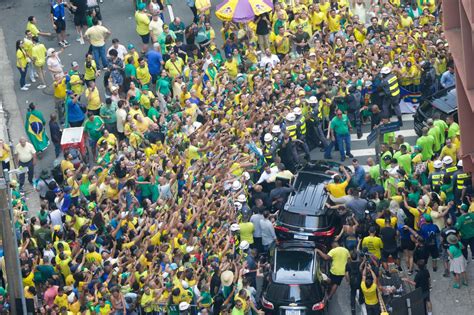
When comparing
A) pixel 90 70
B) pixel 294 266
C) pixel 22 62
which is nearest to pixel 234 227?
pixel 294 266

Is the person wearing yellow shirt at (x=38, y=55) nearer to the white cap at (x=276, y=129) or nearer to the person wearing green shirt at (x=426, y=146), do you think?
the white cap at (x=276, y=129)

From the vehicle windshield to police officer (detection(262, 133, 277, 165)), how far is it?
437 cm

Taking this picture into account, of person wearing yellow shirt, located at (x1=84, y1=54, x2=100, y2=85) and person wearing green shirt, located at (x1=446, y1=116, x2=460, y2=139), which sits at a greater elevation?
person wearing yellow shirt, located at (x1=84, y1=54, x2=100, y2=85)

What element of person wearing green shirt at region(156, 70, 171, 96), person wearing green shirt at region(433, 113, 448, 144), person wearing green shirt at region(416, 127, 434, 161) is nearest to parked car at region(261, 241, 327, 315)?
person wearing green shirt at region(416, 127, 434, 161)

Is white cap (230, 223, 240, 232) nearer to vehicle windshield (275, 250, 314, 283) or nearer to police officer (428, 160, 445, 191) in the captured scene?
vehicle windshield (275, 250, 314, 283)

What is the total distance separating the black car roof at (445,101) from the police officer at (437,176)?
3.72 m

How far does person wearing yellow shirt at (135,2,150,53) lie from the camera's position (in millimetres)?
43497

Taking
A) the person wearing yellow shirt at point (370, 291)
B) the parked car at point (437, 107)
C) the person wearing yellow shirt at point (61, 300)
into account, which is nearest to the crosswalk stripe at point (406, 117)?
the parked car at point (437, 107)

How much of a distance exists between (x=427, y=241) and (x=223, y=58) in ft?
40.7

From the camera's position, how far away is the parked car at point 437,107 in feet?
123

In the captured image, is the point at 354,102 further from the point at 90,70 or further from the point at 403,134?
the point at 90,70

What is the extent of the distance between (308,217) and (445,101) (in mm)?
6293

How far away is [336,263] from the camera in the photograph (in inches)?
1268

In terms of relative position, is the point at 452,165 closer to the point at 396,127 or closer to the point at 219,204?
the point at 396,127
